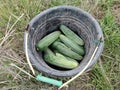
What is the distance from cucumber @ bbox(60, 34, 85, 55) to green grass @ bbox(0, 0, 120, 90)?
18 centimetres

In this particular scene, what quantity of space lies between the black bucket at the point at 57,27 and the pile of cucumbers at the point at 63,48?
48 millimetres

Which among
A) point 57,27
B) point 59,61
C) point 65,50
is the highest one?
point 57,27

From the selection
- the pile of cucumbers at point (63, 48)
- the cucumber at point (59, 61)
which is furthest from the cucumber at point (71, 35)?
the cucumber at point (59, 61)

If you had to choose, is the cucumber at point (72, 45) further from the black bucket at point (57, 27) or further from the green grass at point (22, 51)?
the green grass at point (22, 51)

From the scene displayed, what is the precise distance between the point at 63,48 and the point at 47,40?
0.14 m

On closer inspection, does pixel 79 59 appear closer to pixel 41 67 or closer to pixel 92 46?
pixel 92 46

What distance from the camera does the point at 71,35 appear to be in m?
2.27

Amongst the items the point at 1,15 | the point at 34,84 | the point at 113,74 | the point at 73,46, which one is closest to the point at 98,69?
the point at 113,74

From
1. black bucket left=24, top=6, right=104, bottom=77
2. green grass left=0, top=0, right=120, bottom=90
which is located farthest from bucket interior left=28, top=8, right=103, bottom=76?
green grass left=0, top=0, right=120, bottom=90

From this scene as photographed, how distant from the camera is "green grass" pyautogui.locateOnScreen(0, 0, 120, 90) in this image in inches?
85.9

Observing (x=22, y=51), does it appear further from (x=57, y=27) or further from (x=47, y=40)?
(x=57, y=27)

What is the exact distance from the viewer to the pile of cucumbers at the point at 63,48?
214 cm

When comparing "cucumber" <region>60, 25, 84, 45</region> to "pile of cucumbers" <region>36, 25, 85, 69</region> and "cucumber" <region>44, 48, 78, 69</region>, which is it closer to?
"pile of cucumbers" <region>36, 25, 85, 69</region>

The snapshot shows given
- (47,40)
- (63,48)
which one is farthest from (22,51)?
(63,48)
